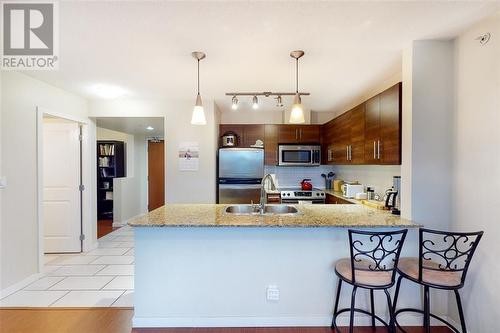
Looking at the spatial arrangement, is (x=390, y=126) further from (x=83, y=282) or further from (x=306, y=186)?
(x=83, y=282)

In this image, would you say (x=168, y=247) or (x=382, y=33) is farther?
(x=168, y=247)

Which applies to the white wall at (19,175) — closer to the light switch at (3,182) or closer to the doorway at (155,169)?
the light switch at (3,182)

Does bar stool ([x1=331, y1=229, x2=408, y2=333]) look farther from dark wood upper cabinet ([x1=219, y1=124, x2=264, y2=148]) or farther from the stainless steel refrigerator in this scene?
dark wood upper cabinet ([x1=219, y1=124, x2=264, y2=148])

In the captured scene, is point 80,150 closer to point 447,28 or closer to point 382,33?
point 382,33

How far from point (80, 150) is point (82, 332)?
2719 mm

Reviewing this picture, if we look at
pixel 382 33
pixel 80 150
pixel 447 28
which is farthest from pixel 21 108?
pixel 447 28

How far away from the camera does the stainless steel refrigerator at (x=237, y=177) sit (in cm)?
421

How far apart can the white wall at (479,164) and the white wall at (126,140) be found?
20.8 ft

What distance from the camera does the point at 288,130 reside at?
4.73 meters

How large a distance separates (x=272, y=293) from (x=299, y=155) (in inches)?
115

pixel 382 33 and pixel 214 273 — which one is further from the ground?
pixel 382 33

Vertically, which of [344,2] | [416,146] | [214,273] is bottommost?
[214,273]

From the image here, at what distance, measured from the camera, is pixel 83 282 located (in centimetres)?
298

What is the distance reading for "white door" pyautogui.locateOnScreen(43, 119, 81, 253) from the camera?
3.90 m
